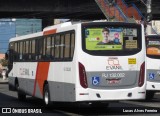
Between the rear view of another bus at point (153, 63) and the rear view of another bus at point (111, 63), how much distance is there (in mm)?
6465

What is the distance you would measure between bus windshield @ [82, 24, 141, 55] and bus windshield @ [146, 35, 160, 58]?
6.54 meters

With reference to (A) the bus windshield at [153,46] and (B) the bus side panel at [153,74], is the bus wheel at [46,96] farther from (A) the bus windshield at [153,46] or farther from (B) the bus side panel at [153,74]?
(A) the bus windshield at [153,46]

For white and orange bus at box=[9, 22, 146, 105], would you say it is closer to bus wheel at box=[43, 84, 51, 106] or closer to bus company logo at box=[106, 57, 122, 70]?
bus company logo at box=[106, 57, 122, 70]

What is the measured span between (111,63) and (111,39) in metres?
0.74

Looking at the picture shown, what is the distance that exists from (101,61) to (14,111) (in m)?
3.54

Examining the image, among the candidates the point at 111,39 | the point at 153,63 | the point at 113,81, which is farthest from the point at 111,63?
the point at 153,63

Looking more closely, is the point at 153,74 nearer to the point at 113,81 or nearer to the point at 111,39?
the point at 111,39

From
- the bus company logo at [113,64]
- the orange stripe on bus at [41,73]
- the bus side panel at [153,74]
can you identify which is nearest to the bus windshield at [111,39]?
the bus company logo at [113,64]

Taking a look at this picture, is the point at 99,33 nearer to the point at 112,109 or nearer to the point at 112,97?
the point at 112,97

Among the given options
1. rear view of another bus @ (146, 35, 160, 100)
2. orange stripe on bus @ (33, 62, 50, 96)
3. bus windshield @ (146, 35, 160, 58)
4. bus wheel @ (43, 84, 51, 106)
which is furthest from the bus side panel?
bus wheel @ (43, 84, 51, 106)

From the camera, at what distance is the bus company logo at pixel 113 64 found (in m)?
16.0

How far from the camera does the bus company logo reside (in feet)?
52.5

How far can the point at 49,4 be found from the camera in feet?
171

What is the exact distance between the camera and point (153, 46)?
23.1m
